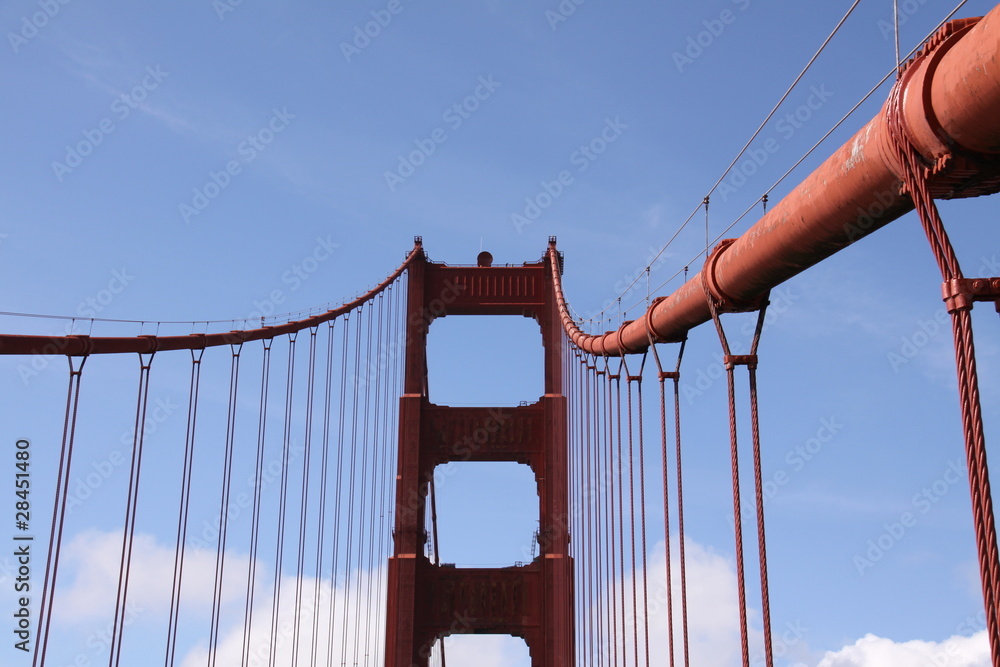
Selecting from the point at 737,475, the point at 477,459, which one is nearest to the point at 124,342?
the point at 737,475

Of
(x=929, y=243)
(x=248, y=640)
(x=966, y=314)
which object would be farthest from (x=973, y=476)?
(x=248, y=640)

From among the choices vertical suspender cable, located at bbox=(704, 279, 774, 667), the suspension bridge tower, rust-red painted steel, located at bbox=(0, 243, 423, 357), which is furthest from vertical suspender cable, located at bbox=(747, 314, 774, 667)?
the suspension bridge tower

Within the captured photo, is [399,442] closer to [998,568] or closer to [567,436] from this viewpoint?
[567,436]

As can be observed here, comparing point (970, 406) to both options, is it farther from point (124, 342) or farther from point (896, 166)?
point (124, 342)

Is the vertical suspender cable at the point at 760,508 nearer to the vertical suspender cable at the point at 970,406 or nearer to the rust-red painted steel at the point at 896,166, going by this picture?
the rust-red painted steel at the point at 896,166

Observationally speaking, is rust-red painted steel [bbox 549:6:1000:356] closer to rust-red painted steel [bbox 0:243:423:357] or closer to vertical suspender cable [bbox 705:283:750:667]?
vertical suspender cable [bbox 705:283:750:667]

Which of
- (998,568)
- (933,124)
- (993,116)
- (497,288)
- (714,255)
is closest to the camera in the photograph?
(998,568)
